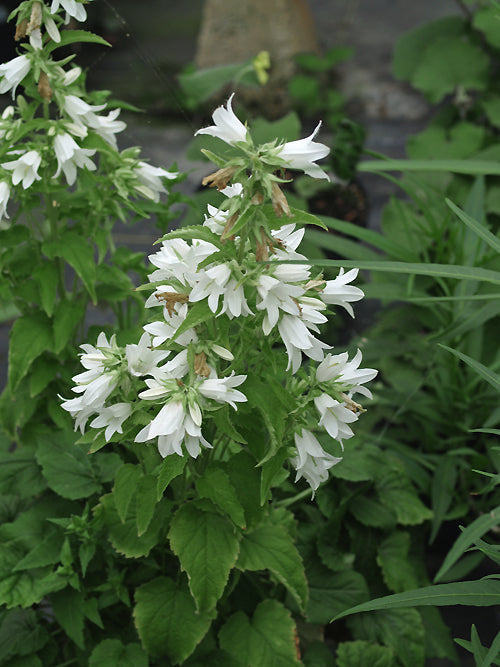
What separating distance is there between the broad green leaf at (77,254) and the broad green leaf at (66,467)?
0.28 meters

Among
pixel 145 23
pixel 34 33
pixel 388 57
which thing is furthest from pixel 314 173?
pixel 145 23

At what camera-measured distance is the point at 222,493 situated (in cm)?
109

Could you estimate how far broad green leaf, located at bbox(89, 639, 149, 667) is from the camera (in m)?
1.21

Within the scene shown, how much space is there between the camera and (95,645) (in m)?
1.33

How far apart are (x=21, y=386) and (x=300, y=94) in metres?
2.73

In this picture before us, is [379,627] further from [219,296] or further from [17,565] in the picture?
[219,296]

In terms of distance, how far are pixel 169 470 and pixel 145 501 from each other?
0.15 meters

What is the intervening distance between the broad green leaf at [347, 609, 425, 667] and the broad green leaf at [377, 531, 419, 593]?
0.05m

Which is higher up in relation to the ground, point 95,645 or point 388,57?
point 95,645

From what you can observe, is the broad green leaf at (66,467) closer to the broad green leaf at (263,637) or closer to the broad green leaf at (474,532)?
the broad green leaf at (263,637)

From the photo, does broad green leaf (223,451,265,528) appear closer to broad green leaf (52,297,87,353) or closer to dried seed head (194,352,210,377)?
dried seed head (194,352,210,377)

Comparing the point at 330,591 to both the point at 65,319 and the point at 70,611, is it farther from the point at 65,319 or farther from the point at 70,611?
the point at 65,319

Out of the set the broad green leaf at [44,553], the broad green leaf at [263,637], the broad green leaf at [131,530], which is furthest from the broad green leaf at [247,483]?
the broad green leaf at [44,553]

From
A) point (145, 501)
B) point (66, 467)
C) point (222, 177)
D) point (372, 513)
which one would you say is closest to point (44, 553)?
point (66, 467)
